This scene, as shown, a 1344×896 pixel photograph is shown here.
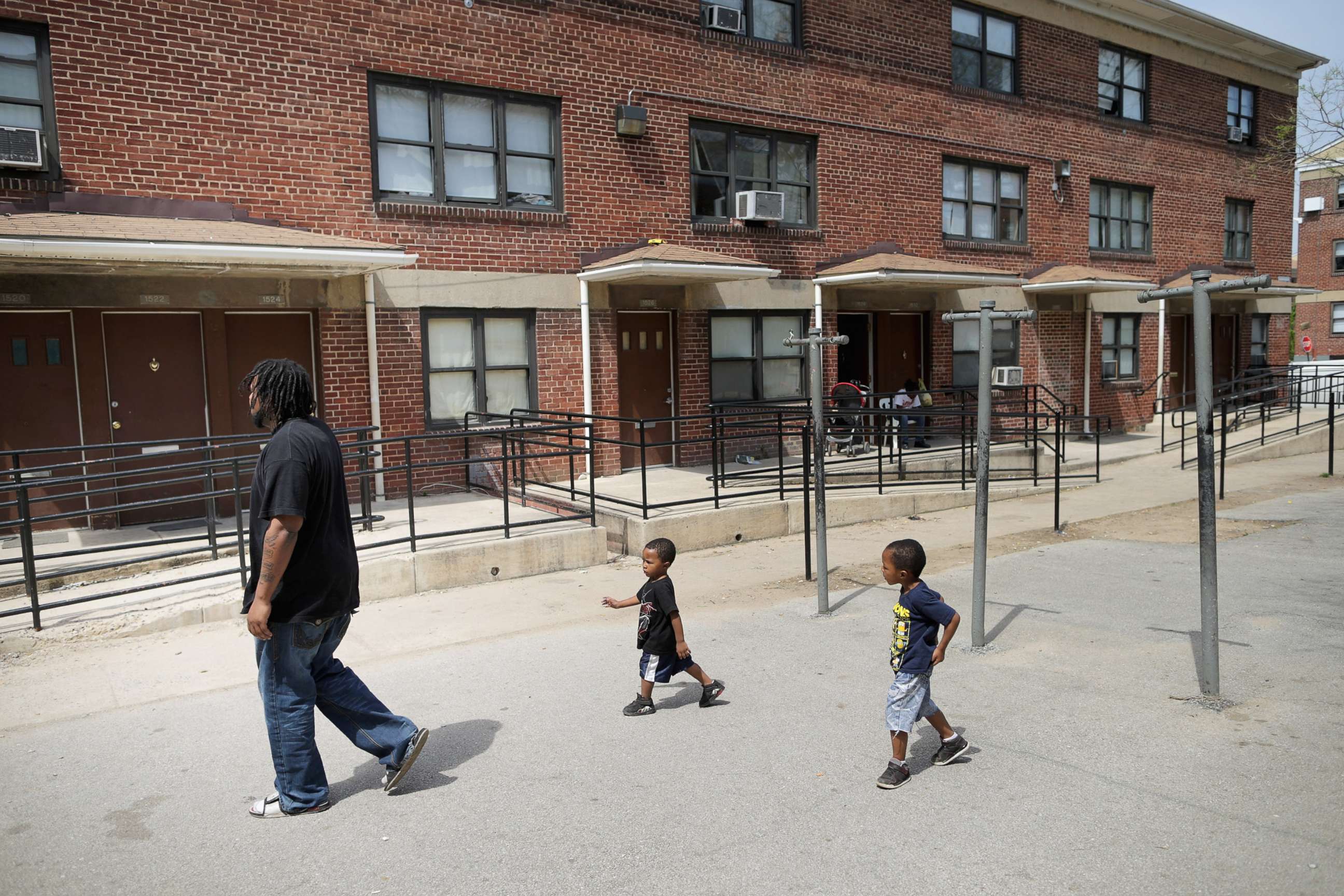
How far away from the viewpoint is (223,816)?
4.40 metres

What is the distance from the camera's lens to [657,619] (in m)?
5.46

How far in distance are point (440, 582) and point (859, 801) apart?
5208mm

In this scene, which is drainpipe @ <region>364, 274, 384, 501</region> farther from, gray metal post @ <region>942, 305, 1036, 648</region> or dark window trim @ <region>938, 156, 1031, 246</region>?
dark window trim @ <region>938, 156, 1031, 246</region>

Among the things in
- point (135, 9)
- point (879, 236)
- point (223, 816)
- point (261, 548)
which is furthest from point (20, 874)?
point (879, 236)

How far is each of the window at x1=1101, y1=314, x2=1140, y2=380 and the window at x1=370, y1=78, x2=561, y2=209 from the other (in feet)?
42.3

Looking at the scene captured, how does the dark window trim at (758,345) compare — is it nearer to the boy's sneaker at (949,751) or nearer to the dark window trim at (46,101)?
the dark window trim at (46,101)

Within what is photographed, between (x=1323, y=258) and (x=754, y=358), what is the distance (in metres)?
40.6

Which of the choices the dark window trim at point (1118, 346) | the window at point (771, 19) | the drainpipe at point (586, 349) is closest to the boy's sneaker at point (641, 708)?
the drainpipe at point (586, 349)

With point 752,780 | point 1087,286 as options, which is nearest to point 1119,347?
point 1087,286

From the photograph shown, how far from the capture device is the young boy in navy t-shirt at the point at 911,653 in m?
4.59

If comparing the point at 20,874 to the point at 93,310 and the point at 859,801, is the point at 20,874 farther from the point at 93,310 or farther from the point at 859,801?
the point at 93,310

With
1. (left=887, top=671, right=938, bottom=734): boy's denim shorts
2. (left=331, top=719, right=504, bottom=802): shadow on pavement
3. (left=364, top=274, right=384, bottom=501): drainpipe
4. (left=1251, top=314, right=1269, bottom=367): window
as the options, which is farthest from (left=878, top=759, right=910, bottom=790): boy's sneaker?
(left=1251, top=314, right=1269, bottom=367): window

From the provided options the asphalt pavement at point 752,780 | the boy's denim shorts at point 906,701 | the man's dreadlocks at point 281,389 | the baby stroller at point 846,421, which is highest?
the man's dreadlocks at point 281,389

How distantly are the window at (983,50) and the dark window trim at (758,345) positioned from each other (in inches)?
228
